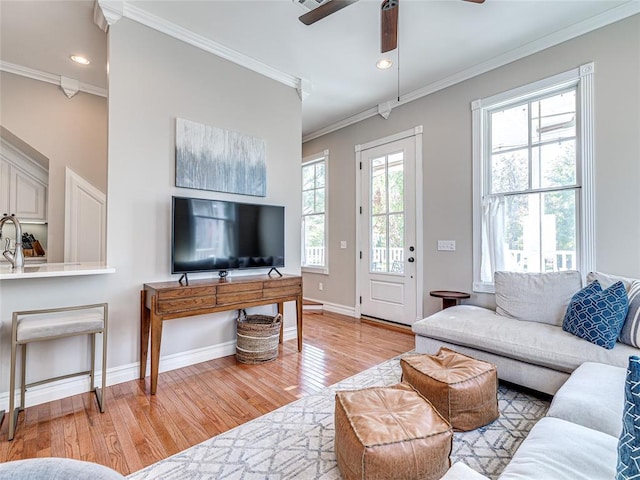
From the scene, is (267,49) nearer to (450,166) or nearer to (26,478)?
(450,166)

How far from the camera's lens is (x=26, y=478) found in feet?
2.34

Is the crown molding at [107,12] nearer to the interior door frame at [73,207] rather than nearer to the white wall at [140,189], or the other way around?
the white wall at [140,189]

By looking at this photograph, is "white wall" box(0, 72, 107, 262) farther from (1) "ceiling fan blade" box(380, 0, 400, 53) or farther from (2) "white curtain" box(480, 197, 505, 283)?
(2) "white curtain" box(480, 197, 505, 283)

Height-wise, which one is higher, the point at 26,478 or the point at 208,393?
the point at 26,478

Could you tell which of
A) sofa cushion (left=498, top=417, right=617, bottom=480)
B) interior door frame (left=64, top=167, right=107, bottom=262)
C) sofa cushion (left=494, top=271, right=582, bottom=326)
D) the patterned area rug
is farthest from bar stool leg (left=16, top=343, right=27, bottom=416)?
sofa cushion (left=494, top=271, right=582, bottom=326)

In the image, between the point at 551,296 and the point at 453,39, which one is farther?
the point at 453,39

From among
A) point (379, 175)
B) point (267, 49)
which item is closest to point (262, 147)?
point (267, 49)

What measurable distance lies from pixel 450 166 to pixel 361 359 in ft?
7.91

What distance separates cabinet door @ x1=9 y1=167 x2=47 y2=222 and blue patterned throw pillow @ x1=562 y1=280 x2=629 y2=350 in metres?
5.42

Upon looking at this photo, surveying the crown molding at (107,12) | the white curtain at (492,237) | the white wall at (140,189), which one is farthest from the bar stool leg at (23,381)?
the white curtain at (492,237)

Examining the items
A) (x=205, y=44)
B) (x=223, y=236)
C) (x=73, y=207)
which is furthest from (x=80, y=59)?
(x=223, y=236)

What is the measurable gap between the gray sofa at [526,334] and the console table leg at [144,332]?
2.33m

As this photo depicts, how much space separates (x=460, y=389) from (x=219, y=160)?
109 inches

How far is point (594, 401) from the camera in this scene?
1.41 meters
